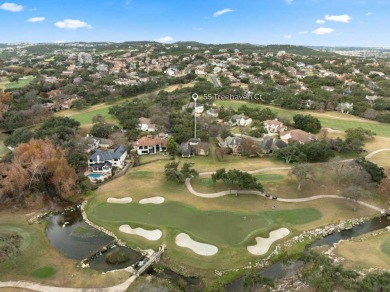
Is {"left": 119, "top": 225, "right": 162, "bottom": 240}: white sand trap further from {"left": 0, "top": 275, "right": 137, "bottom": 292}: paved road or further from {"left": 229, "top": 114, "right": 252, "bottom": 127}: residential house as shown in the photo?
{"left": 229, "top": 114, "right": 252, "bottom": 127}: residential house

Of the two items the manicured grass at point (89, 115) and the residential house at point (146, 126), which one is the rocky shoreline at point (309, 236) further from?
the manicured grass at point (89, 115)

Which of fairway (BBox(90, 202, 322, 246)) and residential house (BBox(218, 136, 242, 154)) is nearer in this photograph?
fairway (BBox(90, 202, 322, 246))

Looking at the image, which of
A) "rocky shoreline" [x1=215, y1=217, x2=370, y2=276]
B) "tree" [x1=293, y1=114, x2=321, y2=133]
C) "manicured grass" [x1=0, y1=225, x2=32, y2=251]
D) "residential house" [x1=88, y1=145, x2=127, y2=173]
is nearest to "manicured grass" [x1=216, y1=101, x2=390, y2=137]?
"tree" [x1=293, y1=114, x2=321, y2=133]

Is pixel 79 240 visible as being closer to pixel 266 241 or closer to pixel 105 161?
pixel 105 161

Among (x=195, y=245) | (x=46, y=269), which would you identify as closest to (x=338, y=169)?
(x=195, y=245)

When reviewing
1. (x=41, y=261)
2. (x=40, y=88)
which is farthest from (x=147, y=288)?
(x=40, y=88)

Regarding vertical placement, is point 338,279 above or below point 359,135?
below
